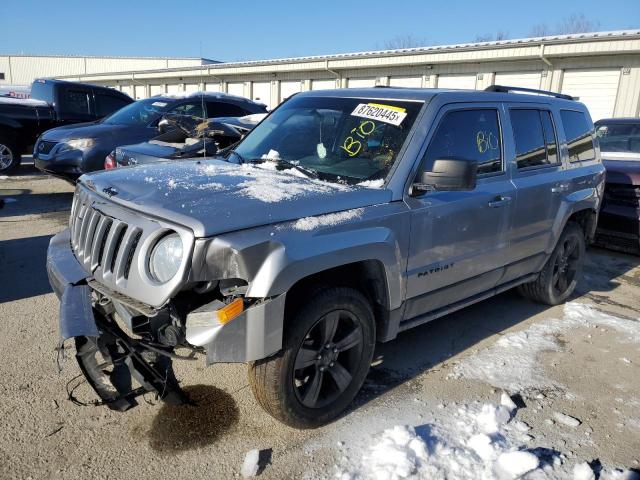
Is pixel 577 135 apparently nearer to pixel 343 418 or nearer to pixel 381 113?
pixel 381 113

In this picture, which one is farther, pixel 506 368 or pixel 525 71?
pixel 525 71

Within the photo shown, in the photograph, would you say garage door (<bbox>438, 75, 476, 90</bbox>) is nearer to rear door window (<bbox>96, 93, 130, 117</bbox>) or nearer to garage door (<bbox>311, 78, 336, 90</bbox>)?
garage door (<bbox>311, 78, 336, 90</bbox>)

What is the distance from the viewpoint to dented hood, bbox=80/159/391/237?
2.49 metres

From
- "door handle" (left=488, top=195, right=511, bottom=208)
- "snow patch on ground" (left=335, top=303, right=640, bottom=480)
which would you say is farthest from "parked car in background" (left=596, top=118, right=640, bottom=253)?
"snow patch on ground" (left=335, top=303, right=640, bottom=480)

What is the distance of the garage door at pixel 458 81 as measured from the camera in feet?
60.3

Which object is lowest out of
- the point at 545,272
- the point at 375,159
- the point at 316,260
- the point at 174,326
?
the point at 545,272

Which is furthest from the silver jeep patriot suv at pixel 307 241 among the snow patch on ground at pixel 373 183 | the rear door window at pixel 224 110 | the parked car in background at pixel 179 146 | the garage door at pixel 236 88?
the garage door at pixel 236 88

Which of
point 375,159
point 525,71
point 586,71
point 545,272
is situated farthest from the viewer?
point 525,71

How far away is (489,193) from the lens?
3.75 meters

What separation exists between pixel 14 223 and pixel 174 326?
18.6 ft

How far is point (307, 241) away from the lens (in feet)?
8.51

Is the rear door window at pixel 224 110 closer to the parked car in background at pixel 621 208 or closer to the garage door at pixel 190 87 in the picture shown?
the parked car in background at pixel 621 208

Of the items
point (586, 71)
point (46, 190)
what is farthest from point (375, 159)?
point (586, 71)

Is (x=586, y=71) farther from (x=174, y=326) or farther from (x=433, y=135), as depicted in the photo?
(x=174, y=326)
